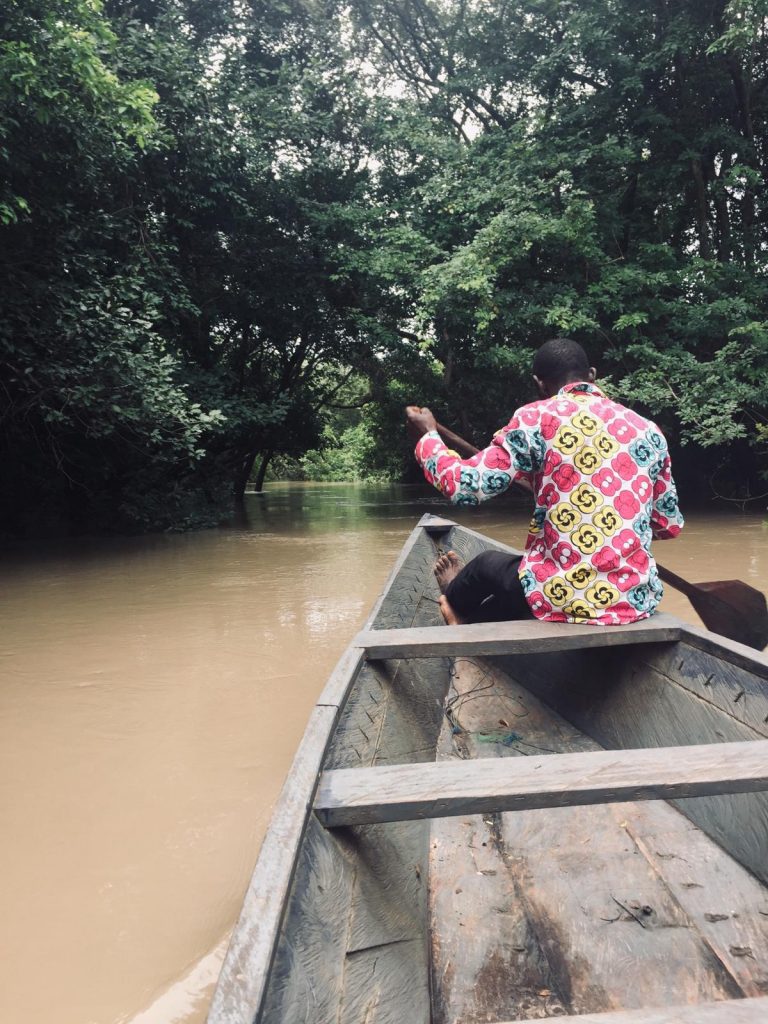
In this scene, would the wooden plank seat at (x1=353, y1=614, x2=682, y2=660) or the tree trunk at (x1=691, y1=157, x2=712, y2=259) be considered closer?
the wooden plank seat at (x1=353, y1=614, x2=682, y2=660)

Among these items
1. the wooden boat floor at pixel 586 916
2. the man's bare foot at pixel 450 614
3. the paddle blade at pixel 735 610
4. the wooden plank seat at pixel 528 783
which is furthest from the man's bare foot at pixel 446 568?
the wooden plank seat at pixel 528 783

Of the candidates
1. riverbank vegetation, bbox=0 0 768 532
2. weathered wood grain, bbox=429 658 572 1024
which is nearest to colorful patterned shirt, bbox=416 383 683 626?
weathered wood grain, bbox=429 658 572 1024

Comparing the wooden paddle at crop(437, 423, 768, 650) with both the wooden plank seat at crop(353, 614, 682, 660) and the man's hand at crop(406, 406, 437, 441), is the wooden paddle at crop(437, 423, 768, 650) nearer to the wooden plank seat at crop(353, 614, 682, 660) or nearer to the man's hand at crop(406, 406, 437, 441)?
the man's hand at crop(406, 406, 437, 441)

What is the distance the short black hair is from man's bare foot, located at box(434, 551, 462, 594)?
1.84 metres

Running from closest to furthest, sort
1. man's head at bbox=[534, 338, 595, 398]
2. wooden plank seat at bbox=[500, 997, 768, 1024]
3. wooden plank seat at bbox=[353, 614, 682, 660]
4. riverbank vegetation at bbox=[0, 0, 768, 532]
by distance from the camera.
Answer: wooden plank seat at bbox=[500, 997, 768, 1024], wooden plank seat at bbox=[353, 614, 682, 660], man's head at bbox=[534, 338, 595, 398], riverbank vegetation at bbox=[0, 0, 768, 532]

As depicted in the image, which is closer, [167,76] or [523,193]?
[167,76]

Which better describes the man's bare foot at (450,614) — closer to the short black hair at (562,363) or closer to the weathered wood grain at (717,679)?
the weathered wood grain at (717,679)

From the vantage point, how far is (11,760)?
2898mm

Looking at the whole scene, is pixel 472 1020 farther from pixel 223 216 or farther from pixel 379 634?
pixel 223 216

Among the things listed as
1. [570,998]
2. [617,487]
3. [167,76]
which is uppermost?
[167,76]

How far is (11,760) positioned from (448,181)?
1086 centimetres

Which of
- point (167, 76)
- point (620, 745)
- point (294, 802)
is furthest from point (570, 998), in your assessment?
point (167, 76)

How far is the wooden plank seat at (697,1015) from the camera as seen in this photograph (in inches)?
32.7

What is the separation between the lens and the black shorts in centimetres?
259
